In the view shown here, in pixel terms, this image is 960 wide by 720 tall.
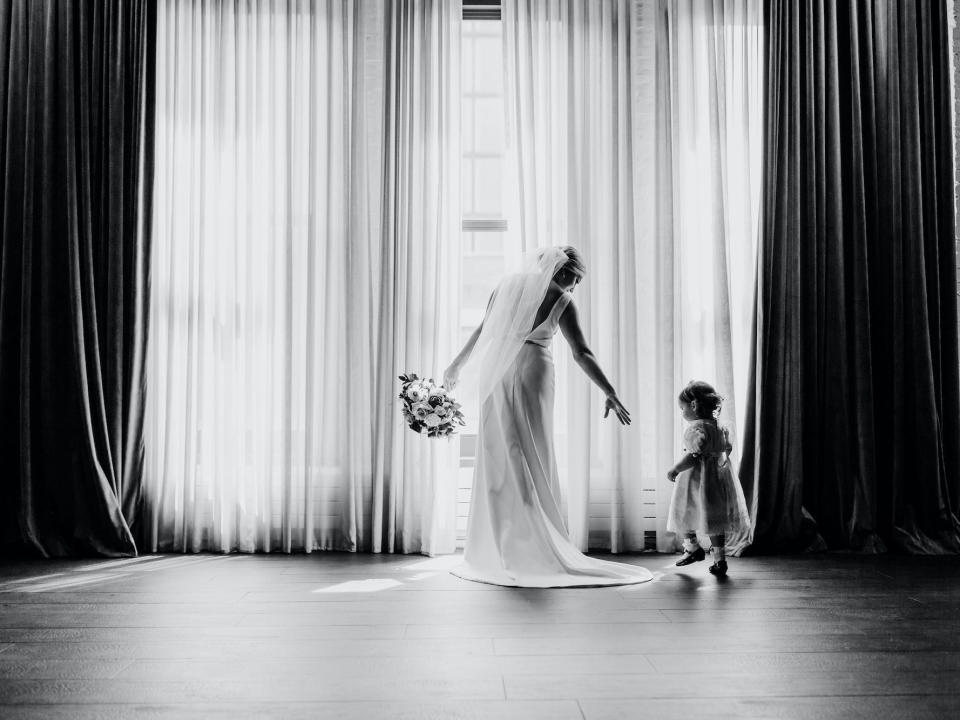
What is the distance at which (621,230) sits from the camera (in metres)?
4.38

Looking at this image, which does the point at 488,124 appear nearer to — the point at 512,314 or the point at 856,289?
the point at 512,314

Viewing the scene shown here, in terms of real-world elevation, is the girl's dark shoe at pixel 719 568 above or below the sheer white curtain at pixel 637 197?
below

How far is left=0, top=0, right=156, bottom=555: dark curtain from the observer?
13.6 feet

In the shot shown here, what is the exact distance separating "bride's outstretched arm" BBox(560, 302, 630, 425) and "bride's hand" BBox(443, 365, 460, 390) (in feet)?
1.73

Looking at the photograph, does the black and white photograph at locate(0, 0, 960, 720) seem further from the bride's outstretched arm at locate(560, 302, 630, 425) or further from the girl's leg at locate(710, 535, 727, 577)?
the bride's outstretched arm at locate(560, 302, 630, 425)

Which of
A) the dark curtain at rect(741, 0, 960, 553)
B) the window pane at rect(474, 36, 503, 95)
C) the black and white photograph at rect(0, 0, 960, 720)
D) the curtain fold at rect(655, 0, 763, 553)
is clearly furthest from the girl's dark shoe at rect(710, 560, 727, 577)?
the window pane at rect(474, 36, 503, 95)

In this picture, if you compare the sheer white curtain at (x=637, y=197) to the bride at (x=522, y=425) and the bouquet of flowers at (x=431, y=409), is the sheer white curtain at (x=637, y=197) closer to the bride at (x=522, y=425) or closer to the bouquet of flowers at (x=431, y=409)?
the bride at (x=522, y=425)

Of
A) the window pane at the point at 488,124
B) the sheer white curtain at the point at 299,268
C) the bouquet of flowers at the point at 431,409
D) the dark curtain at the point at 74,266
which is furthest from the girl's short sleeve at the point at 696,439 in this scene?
the dark curtain at the point at 74,266

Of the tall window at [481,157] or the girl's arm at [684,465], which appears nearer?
the girl's arm at [684,465]

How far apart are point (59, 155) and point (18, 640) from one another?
2.60m

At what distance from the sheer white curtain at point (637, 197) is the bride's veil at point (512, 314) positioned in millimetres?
609

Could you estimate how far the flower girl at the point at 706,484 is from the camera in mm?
3725

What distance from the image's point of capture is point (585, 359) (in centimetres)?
369

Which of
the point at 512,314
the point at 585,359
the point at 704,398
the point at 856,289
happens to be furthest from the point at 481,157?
the point at 856,289
